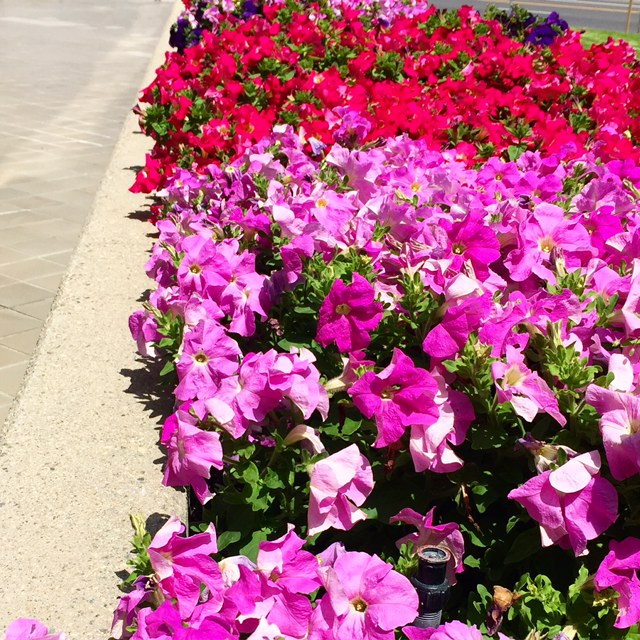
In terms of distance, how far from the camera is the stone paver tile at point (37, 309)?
13.8 ft

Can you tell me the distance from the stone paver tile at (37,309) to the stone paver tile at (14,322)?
0.03 metres

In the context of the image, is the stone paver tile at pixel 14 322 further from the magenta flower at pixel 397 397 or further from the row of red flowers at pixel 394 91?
the magenta flower at pixel 397 397

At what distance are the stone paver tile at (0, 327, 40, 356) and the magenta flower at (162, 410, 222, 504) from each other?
2.20m

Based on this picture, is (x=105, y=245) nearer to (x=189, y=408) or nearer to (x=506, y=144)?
(x=506, y=144)

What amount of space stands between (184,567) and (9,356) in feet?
7.98

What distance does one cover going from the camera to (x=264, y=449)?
1999 mm

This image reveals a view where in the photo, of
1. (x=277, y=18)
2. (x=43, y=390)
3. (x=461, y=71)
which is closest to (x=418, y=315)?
(x=43, y=390)

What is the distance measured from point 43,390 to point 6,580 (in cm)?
85

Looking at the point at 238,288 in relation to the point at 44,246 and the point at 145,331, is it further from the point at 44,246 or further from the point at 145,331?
the point at 44,246

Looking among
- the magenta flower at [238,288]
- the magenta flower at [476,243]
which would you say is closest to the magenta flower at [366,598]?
the magenta flower at [476,243]

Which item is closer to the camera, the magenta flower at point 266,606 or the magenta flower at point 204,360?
the magenta flower at point 266,606

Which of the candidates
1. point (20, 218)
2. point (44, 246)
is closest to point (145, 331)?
point (44, 246)

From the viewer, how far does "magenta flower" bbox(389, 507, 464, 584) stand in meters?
1.73

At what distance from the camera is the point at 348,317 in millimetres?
1937
